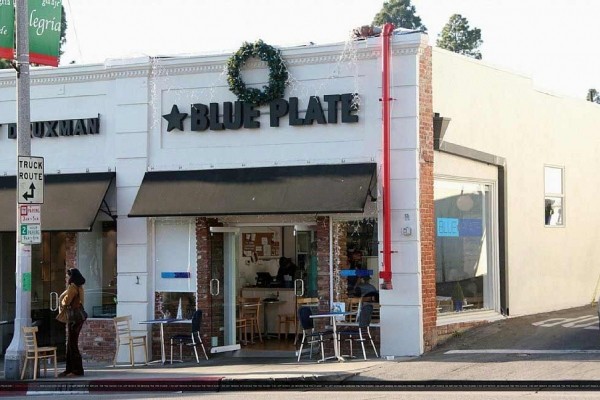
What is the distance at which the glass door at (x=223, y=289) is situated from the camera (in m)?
19.0

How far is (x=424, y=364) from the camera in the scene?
15945mm

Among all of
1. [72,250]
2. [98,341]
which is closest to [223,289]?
[98,341]

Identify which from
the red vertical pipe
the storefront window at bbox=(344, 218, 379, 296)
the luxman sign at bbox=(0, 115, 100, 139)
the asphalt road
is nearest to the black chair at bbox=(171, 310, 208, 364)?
the storefront window at bbox=(344, 218, 379, 296)

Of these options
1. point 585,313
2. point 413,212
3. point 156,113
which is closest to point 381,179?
point 413,212

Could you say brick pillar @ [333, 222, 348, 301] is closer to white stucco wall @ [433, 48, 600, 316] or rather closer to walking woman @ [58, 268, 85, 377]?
white stucco wall @ [433, 48, 600, 316]

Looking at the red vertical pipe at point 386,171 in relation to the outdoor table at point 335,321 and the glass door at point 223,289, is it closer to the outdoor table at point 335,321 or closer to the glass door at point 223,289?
the outdoor table at point 335,321

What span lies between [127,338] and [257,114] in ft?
15.4

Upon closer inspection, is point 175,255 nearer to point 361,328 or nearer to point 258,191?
point 258,191

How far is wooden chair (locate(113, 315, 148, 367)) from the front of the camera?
1836 centimetres

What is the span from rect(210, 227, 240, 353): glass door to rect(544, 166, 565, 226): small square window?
7.05 metres

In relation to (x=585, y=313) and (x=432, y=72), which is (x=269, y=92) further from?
(x=585, y=313)

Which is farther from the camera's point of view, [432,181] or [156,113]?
[156,113]

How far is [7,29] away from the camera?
17266mm

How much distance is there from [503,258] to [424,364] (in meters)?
4.74
